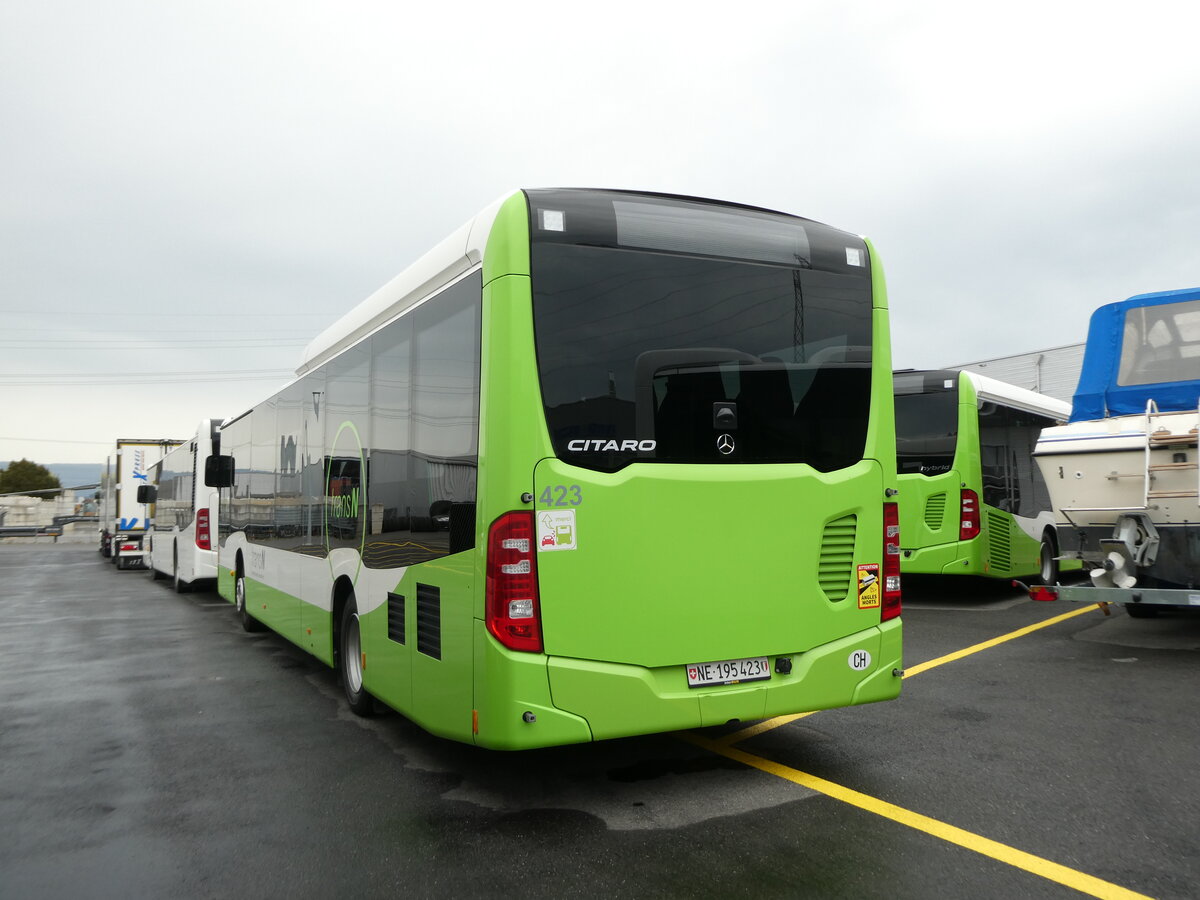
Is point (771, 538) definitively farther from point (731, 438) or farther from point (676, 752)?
point (676, 752)

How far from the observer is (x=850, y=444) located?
16.8 ft

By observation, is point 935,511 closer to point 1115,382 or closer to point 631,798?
point 1115,382

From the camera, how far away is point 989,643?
912 centimetres

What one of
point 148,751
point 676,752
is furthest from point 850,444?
point 148,751

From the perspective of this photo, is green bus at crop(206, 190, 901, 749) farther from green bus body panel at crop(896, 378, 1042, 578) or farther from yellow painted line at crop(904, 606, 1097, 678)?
green bus body panel at crop(896, 378, 1042, 578)

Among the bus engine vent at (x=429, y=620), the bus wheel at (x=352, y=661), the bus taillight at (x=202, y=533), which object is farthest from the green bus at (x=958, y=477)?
the bus taillight at (x=202, y=533)

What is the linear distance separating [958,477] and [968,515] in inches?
20.4

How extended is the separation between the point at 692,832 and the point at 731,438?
188 centimetres

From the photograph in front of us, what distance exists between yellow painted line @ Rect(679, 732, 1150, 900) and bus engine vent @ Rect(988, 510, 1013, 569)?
7.97m

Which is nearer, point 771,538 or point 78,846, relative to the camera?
point 78,846

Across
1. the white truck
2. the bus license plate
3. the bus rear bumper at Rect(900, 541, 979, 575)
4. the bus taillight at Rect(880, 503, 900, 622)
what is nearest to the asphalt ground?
the bus license plate

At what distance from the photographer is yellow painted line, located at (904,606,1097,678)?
7844mm

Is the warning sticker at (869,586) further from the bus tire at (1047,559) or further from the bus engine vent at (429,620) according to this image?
the bus tire at (1047,559)

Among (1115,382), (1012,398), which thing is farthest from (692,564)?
(1012,398)
